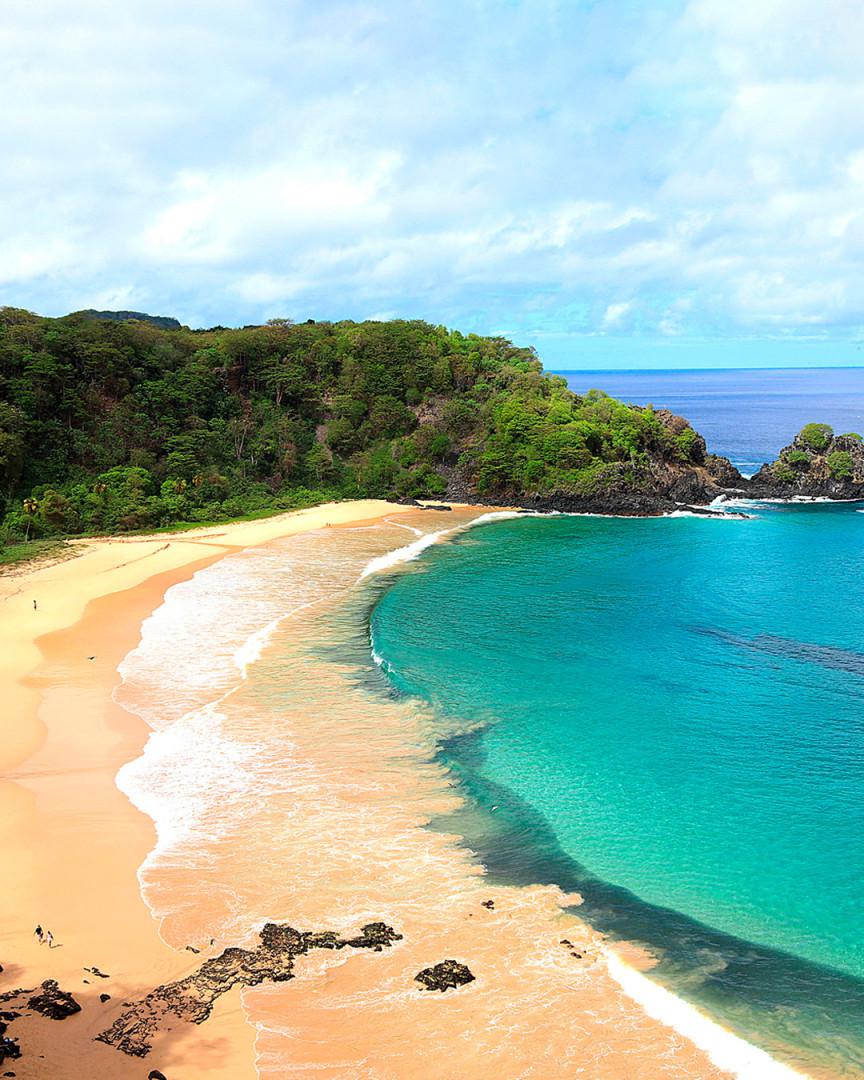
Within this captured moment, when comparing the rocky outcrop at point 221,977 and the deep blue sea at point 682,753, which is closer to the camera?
the rocky outcrop at point 221,977

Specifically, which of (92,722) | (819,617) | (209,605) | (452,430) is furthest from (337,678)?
(452,430)

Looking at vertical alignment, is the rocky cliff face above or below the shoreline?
above

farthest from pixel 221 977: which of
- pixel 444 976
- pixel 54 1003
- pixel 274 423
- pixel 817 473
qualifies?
pixel 817 473

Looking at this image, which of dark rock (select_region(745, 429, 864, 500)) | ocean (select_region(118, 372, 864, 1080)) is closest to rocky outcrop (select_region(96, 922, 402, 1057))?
ocean (select_region(118, 372, 864, 1080))

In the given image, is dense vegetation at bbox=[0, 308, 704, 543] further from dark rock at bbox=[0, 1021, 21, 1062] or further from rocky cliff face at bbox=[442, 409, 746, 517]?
dark rock at bbox=[0, 1021, 21, 1062]

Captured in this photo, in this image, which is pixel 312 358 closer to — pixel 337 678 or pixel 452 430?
pixel 452 430

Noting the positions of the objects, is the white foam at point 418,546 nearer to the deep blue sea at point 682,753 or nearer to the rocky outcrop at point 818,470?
the deep blue sea at point 682,753

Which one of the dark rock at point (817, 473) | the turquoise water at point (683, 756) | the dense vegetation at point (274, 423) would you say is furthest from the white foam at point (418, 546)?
the dark rock at point (817, 473)
